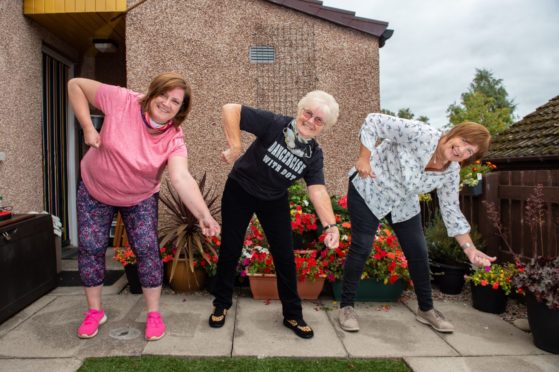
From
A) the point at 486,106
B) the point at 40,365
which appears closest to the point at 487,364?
the point at 40,365

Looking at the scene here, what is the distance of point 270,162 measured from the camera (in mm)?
2439

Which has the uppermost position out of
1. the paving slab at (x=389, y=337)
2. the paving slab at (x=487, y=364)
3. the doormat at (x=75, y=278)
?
the doormat at (x=75, y=278)

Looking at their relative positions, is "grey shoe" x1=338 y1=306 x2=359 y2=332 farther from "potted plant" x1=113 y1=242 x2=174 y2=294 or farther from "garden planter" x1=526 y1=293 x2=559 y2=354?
"potted plant" x1=113 y1=242 x2=174 y2=294

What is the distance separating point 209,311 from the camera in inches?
126

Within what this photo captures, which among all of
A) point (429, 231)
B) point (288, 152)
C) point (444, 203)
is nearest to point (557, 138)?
point (429, 231)

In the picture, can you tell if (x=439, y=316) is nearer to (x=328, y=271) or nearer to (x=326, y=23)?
(x=328, y=271)

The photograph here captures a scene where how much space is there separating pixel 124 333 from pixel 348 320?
1564 mm

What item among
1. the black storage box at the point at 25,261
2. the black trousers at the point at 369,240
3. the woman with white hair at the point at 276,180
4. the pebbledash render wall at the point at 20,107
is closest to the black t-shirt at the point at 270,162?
the woman with white hair at the point at 276,180

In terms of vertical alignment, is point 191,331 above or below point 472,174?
below

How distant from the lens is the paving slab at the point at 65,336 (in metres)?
2.43

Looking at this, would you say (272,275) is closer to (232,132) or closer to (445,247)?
(232,132)

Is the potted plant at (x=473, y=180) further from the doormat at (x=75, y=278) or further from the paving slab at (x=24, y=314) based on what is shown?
the paving slab at (x=24, y=314)

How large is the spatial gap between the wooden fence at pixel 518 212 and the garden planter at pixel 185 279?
270cm

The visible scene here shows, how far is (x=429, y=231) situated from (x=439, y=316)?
147cm
